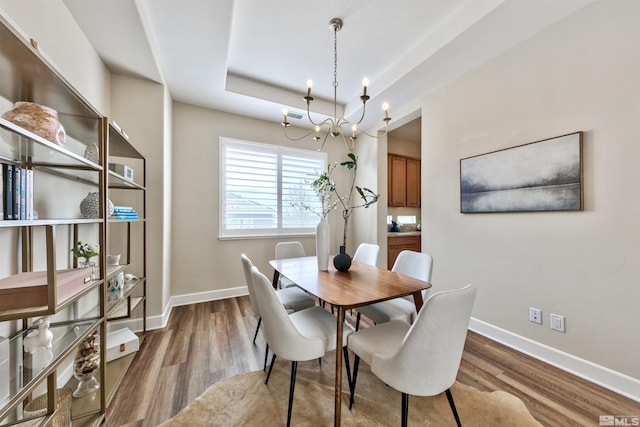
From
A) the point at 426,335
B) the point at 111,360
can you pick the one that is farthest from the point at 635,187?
the point at 111,360

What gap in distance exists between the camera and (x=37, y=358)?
42.1 inches

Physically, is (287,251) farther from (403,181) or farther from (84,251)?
(403,181)

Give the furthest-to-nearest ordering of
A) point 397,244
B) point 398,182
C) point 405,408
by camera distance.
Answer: point 398,182 < point 397,244 < point 405,408

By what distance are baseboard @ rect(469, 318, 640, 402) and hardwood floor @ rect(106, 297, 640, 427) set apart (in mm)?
59

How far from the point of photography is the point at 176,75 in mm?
2523

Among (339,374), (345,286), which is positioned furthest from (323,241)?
(339,374)

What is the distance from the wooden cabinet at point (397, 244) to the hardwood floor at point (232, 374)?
185 cm

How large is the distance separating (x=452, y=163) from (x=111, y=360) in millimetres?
3657

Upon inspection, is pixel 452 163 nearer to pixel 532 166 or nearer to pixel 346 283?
pixel 532 166

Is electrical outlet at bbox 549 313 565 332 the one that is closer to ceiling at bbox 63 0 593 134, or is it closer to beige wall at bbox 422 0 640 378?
A: beige wall at bbox 422 0 640 378

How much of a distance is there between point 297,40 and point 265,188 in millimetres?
1950

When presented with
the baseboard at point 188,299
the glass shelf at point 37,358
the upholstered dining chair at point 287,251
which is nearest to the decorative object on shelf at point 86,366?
the glass shelf at point 37,358

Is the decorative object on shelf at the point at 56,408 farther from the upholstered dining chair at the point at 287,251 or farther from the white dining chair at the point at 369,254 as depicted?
the white dining chair at the point at 369,254

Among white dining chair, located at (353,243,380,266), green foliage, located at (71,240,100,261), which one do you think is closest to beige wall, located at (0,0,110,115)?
green foliage, located at (71,240,100,261)
